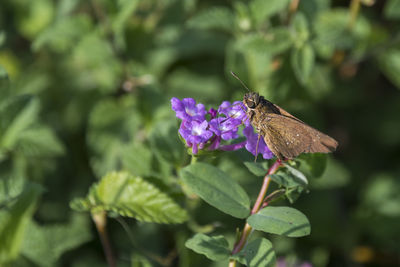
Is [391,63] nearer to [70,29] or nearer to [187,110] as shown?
[187,110]

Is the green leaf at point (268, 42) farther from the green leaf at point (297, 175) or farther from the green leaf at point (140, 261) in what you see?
the green leaf at point (140, 261)

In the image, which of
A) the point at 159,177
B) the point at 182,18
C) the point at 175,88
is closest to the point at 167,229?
the point at 159,177

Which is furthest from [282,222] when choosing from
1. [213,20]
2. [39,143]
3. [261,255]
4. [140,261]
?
[39,143]

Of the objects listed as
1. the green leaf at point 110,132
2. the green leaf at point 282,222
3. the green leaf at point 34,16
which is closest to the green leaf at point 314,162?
the green leaf at point 282,222

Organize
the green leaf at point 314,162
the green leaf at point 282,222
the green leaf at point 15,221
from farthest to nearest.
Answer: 1. the green leaf at point 15,221
2. the green leaf at point 314,162
3. the green leaf at point 282,222

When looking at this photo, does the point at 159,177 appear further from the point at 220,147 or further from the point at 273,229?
the point at 273,229

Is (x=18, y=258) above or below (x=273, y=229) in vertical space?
below
